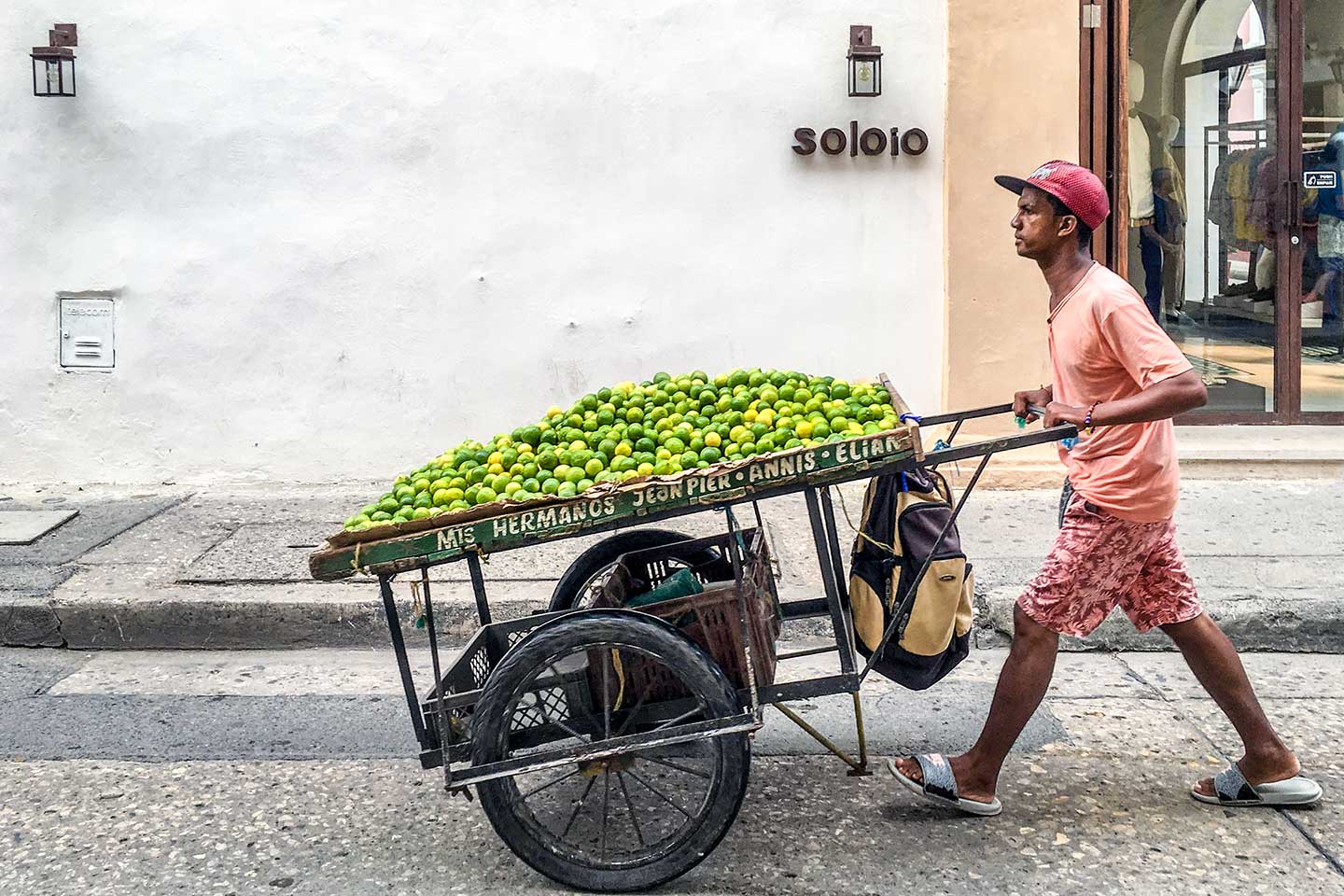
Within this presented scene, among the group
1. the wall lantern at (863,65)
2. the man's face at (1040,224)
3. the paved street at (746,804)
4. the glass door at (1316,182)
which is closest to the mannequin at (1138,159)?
the glass door at (1316,182)

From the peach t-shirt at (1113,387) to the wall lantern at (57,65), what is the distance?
20.0ft

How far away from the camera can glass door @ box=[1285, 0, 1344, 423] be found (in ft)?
27.1

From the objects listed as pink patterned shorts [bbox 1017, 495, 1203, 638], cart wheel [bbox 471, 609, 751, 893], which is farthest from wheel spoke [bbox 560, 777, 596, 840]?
pink patterned shorts [bbox 1017, 495, 1203, 638]

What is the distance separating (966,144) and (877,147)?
49 centimetres

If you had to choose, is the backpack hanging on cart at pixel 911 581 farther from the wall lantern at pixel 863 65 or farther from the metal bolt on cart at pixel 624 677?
the wall lantern at pixel 863 65

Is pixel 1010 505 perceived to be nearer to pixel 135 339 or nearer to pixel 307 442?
pixel 307 442

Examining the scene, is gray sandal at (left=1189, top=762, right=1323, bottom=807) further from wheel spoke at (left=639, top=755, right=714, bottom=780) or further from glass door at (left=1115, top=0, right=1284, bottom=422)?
glass door at (left=1115, top=0, right=1284, bottom=422)

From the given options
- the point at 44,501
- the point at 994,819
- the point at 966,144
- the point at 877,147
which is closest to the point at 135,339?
the point at 44,501

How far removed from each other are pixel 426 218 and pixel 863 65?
8.51 feet

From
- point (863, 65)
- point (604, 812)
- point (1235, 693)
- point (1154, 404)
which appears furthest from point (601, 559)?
point (863, 65)

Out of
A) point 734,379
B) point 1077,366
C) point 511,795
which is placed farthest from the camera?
point 734,379

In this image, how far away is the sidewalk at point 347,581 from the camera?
5.77 metres

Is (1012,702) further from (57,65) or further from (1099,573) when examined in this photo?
(57,65)

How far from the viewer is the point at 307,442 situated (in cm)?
794
